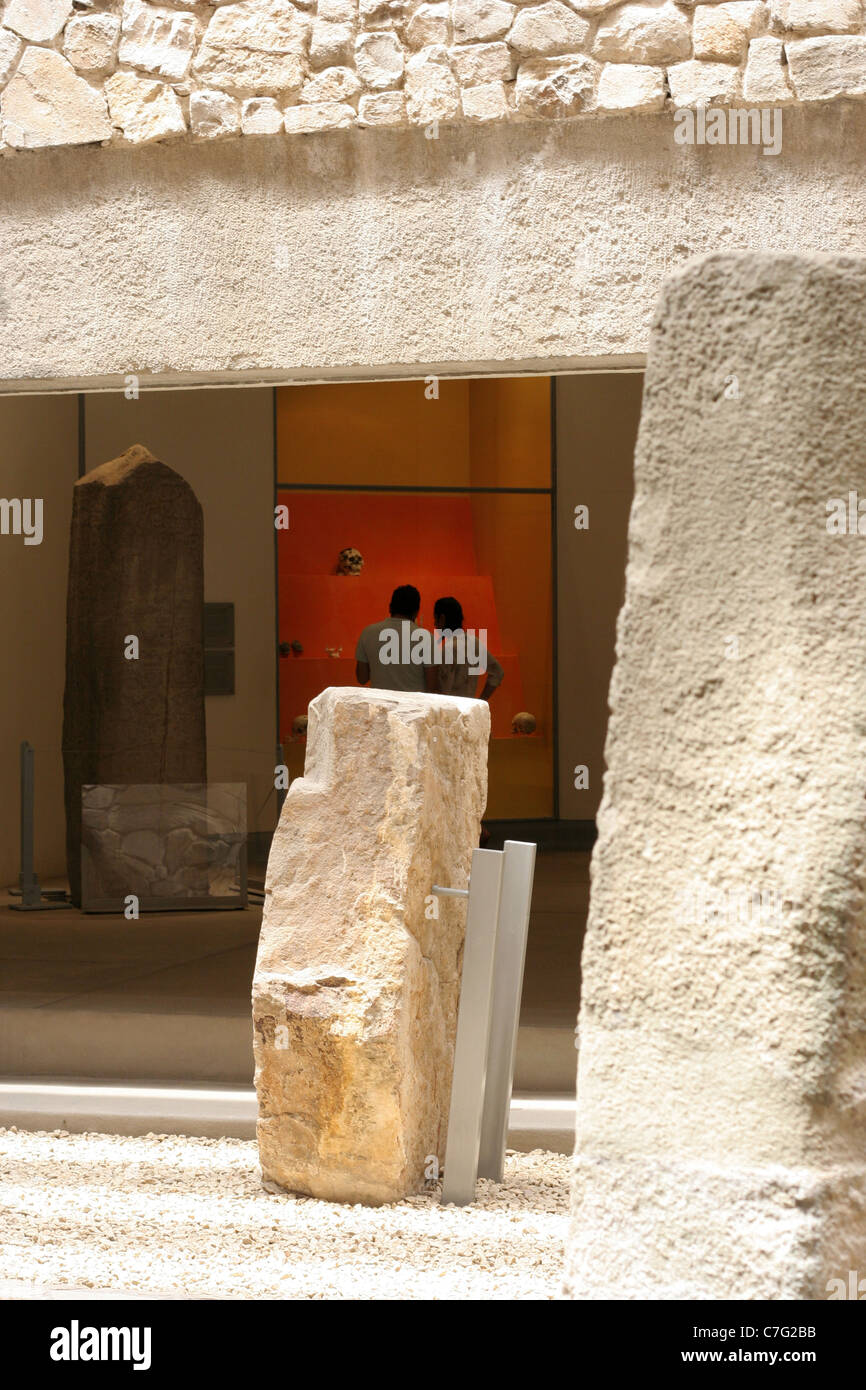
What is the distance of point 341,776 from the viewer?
4.36 meters

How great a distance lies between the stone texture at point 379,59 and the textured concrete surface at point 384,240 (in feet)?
0.59

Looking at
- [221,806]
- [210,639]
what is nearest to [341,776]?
[221,806]

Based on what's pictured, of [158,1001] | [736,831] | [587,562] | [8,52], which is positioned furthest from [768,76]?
[587,562]

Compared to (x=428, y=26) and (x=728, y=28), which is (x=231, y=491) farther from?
(x=728, y=28)

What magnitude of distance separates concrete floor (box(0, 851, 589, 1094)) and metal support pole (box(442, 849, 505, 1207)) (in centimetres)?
126

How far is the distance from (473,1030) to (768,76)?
313 centimetres

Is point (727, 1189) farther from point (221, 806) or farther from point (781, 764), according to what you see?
point (221, 806)

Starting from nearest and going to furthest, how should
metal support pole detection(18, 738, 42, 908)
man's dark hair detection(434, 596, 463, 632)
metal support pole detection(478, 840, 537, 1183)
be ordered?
metal support pole detection(478, 840, 537, 1183) < metal support pole detection(18, 738, 42, 908) < man's dark hair detection(434, 596, 463, 632)

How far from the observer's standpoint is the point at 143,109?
17.3ft

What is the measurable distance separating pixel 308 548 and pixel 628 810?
941 centimetres

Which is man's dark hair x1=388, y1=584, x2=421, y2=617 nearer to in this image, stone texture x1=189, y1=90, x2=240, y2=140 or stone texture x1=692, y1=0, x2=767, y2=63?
stone texture x1=189, y1=90, x2=240, y2=140

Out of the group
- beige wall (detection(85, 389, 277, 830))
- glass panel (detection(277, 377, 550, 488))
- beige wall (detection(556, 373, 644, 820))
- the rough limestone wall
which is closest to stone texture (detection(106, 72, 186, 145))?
the rough limestone wall

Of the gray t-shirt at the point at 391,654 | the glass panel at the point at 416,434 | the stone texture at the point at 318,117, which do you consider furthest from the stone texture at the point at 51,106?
the glass panel at the point at 416,434

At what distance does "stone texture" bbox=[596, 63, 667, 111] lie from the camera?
4.88 metres
